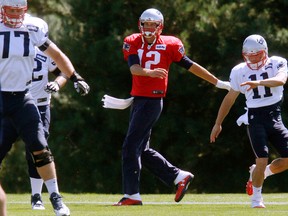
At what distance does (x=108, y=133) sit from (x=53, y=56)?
1117 centimetres

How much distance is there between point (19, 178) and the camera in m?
20.4

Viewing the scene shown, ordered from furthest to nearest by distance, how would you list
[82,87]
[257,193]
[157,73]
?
[257,193]
[157,73]
[82,87]

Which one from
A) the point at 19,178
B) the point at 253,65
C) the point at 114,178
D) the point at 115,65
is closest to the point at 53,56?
the point at 253,65

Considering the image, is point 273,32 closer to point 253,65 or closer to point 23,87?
point 253,65

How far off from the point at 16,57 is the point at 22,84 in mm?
188

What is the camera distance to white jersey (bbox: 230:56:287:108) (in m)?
8.72

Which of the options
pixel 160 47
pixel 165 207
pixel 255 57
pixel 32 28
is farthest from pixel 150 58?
pixel 32 28

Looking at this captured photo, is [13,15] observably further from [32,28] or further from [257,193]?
[257,193]

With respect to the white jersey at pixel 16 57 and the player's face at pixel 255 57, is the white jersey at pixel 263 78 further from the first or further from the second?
the white jersey at pixel 16 57

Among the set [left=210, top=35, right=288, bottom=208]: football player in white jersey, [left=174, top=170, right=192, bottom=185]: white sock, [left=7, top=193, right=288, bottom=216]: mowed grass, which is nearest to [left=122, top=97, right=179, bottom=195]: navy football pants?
[left=174, top=170, right=192, bottom=185]: white sock

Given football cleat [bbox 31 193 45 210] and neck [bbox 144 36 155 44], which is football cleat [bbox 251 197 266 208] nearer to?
neck [bbox 144 36 155 44]

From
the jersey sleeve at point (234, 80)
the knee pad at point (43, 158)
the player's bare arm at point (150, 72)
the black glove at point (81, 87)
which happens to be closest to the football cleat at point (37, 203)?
the player's bare arm at point (150, 72)

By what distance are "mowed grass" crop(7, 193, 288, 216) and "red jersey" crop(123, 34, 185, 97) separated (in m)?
0.99

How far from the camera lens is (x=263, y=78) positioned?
877 cm
